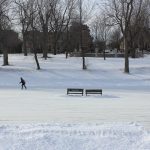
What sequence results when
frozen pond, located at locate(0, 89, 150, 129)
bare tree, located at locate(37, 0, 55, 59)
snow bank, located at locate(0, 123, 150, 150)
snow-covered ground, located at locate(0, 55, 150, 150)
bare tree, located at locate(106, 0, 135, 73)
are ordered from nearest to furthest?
snow bank, located at locate(0, 123, 150, 150), snow-covered ground, located at locate(0, 55, 150, 150), frozen pond, located at locate(0, 89, 150, 129), bare tree, located at locate(106, 0, 135, 73), bare tree, located at locate(37, 0, 55, 59)

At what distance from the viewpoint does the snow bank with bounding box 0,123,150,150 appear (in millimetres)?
13344

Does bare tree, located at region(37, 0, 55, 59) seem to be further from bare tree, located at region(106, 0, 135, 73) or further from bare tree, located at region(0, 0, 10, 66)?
bare tree, located at region(106, 0, 135, 73)

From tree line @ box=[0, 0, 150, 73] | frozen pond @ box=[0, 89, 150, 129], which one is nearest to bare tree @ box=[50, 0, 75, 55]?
tree line @ box=[0, 0, 150, 73]

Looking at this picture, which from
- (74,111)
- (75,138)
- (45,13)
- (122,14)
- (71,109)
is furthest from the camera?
(45,13)

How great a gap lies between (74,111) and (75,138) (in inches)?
420

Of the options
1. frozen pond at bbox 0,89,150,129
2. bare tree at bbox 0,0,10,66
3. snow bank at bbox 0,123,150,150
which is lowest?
frozen pond at bbox 0,89,150,129

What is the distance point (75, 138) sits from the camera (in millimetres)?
14164

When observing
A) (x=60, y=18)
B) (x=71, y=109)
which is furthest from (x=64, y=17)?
(x=71, y=109)

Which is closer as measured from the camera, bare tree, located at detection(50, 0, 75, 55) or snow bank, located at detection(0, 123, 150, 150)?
snow bank, located at detection(0, 123, 150, 150)

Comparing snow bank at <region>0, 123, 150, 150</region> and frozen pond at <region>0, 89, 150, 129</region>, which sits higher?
snow bank at <region>0, 123, 150, 150</region>

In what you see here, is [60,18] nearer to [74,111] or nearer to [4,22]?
[4,22]

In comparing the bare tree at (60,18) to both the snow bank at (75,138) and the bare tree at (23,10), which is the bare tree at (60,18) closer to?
the bare tree at (23,10)

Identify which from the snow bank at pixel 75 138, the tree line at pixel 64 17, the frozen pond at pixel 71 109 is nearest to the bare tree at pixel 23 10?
the tree line at pixel 64 17

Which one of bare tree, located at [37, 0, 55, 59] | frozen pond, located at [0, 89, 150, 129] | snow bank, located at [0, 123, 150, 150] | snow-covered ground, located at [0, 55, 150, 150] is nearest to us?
snow bank, located at [0, 123, 150, 150]
